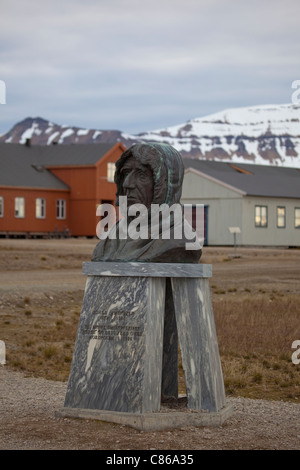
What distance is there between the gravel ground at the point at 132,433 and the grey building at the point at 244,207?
109 ft

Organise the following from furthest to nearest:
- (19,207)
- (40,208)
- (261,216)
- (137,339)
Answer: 1. (40,208)
2. (19,207)
3. (261,216)
4. (137,339)

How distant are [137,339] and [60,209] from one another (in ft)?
135

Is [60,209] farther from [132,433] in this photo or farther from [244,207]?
[132,433]

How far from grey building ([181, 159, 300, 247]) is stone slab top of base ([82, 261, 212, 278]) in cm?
3401

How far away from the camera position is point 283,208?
43531 millimetres

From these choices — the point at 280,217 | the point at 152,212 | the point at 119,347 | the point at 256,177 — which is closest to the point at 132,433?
the point at 119,347

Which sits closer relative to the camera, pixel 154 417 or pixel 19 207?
pixel 154 417

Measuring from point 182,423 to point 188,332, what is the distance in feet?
2.65

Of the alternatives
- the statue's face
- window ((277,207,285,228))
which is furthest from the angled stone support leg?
window ((277,207,285,228))

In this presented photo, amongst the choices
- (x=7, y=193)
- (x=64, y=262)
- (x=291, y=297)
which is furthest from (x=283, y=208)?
(x=291, y=297)

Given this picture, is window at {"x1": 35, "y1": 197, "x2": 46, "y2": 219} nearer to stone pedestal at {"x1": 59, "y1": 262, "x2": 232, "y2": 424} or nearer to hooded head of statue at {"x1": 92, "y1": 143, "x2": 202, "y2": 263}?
hooded head of statue at {"x1": 92, "y1": 143, "x2": 202, "y2": 263}

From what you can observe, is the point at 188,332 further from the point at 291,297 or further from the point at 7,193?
the point at 7,193

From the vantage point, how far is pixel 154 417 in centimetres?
706
